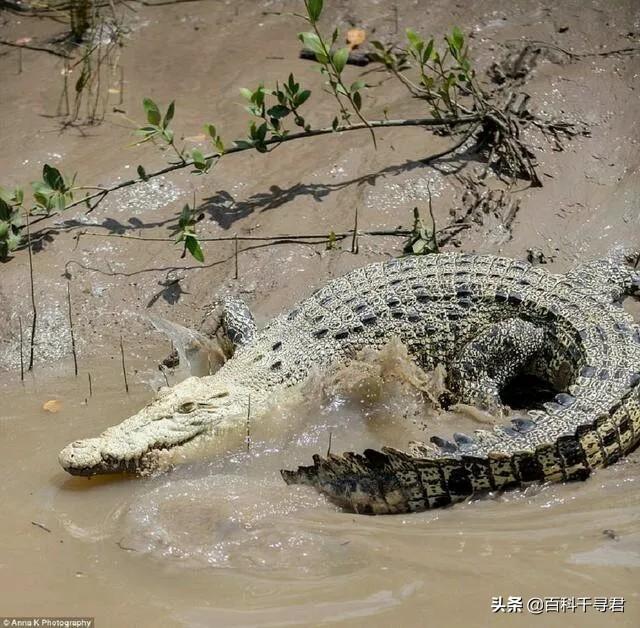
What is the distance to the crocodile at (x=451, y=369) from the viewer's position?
12.9 ft

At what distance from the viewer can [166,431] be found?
4707mm

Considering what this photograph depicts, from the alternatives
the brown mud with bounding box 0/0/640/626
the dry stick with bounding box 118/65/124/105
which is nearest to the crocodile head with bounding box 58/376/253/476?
the brown mud with bounding box 0/0/640/626

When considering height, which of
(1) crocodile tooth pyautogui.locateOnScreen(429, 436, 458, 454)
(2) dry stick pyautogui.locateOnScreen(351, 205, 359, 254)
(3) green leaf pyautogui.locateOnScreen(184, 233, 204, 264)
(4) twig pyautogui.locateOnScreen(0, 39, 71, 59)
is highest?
(4) twig pyautogui.locateOnScreen(0, 39, 71, 59)

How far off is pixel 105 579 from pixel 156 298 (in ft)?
8.84

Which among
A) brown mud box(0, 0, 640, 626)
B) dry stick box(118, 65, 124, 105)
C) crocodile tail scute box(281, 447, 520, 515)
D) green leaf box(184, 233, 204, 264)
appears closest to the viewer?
brown mud box(0, 0, 640, 626)

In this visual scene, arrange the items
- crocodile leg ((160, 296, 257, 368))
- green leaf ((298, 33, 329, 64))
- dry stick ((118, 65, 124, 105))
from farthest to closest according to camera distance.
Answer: dry stick ((118, 65, 124, 105)) → green leaf ((298, 33, 329, 64)) → crocodile leg ((160, 296, 257, 368))

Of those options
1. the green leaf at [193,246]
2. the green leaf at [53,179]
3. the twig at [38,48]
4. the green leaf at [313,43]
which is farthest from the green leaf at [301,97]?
the twig at [38,48]

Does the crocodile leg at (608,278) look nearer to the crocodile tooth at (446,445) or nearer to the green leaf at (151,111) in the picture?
the crocodile tooth at (446,445)

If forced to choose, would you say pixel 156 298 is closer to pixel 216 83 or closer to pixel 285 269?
pixel 285 269

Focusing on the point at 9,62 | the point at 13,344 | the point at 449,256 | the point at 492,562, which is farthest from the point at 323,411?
the point at 9,62

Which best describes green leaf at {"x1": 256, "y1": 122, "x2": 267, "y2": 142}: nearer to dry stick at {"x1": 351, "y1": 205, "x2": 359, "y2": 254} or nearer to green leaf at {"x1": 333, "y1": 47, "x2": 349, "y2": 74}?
green leaf at {"x1": 333, "y1": 47, "x2": 349, "y2": 74}

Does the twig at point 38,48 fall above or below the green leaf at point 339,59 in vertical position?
below

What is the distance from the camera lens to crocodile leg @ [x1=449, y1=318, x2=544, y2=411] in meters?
5.12

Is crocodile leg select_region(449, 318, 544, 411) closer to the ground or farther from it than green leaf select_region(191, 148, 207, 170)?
closer to the ground
